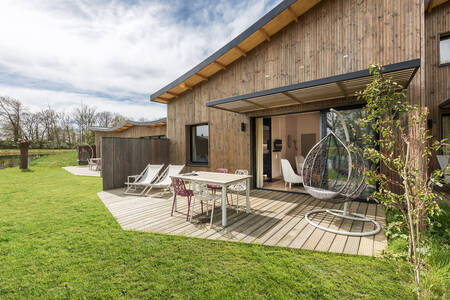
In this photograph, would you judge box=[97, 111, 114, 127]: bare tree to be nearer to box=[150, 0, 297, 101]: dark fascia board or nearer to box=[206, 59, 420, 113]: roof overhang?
box=[150, 0, 297, 101]: dark fascia board

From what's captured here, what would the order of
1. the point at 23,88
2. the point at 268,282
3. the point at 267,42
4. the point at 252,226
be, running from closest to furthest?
1. the point at 268,282
2. the point at 252,226
3. the point at 267,42
4. the point at 23,88

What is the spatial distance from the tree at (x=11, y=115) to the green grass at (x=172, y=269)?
26.2 metres

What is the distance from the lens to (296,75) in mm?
5164

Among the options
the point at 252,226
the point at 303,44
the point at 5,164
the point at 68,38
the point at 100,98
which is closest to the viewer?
Answer: the point at 252,226

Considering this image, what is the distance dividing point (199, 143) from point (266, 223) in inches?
189

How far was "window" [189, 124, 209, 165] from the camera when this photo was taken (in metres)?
7.38

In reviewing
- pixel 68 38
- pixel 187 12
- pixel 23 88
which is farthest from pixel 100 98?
pixel 187 12

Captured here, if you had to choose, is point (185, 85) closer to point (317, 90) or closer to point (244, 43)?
point (244, 43)

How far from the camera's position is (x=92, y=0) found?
5.13m

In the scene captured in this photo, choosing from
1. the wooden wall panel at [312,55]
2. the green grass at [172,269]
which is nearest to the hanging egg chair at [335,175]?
the green grass at [172,269]

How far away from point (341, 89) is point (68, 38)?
8395 mm

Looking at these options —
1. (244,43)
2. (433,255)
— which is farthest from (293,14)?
(433,255)

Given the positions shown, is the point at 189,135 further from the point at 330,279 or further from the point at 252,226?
the point at 330,279

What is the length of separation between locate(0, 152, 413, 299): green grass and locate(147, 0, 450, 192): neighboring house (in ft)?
8.50
